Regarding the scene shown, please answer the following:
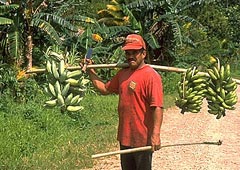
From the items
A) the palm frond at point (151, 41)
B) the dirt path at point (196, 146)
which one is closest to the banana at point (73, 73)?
the dirt path at point (196, 146)

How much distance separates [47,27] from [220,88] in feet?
27.6

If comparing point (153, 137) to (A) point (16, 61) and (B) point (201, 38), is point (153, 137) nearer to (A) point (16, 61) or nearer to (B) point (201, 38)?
(A) point (16, 61)

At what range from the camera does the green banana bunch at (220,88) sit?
438 centimetres

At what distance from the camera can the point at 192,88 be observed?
434 centimetres

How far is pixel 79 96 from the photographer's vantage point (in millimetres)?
4418

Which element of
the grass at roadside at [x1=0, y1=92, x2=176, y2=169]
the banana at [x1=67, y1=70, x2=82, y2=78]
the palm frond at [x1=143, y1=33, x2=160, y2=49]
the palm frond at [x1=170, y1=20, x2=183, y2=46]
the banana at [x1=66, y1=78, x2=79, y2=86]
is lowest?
the grass at roadside at [x1=0, y1=92, x2=176, y2=169]

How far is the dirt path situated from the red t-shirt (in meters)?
2.99

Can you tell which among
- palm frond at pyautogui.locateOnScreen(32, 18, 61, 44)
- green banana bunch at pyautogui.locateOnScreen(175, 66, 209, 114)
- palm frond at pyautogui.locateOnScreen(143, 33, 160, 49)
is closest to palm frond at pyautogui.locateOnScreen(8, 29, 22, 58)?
palm frond at pyautogui.locateOnScreen(32, 18, 61, 44)

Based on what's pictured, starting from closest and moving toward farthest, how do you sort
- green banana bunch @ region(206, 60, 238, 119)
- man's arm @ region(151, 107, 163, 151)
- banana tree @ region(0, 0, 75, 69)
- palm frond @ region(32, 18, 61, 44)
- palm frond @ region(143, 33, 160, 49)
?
man's arm @ region(151, 107, 163, 151) < green banana bunch @ region(206, 60, 238, 119) < banana tree @ region(0, 0, 75, 69) < palm frond @ region(32, 18, 61, 44) < palm frond @ region(143, 33, 160, 49)

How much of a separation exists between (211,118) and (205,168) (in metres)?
5.28

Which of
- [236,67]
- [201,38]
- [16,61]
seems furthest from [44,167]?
[236,67]

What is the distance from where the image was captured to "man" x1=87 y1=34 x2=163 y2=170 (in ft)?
14.1

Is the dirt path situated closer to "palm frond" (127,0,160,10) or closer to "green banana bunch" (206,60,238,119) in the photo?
"green banana bunch" (206,60,238,119)

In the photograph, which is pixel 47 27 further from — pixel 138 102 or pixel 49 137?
pixel 138 102
